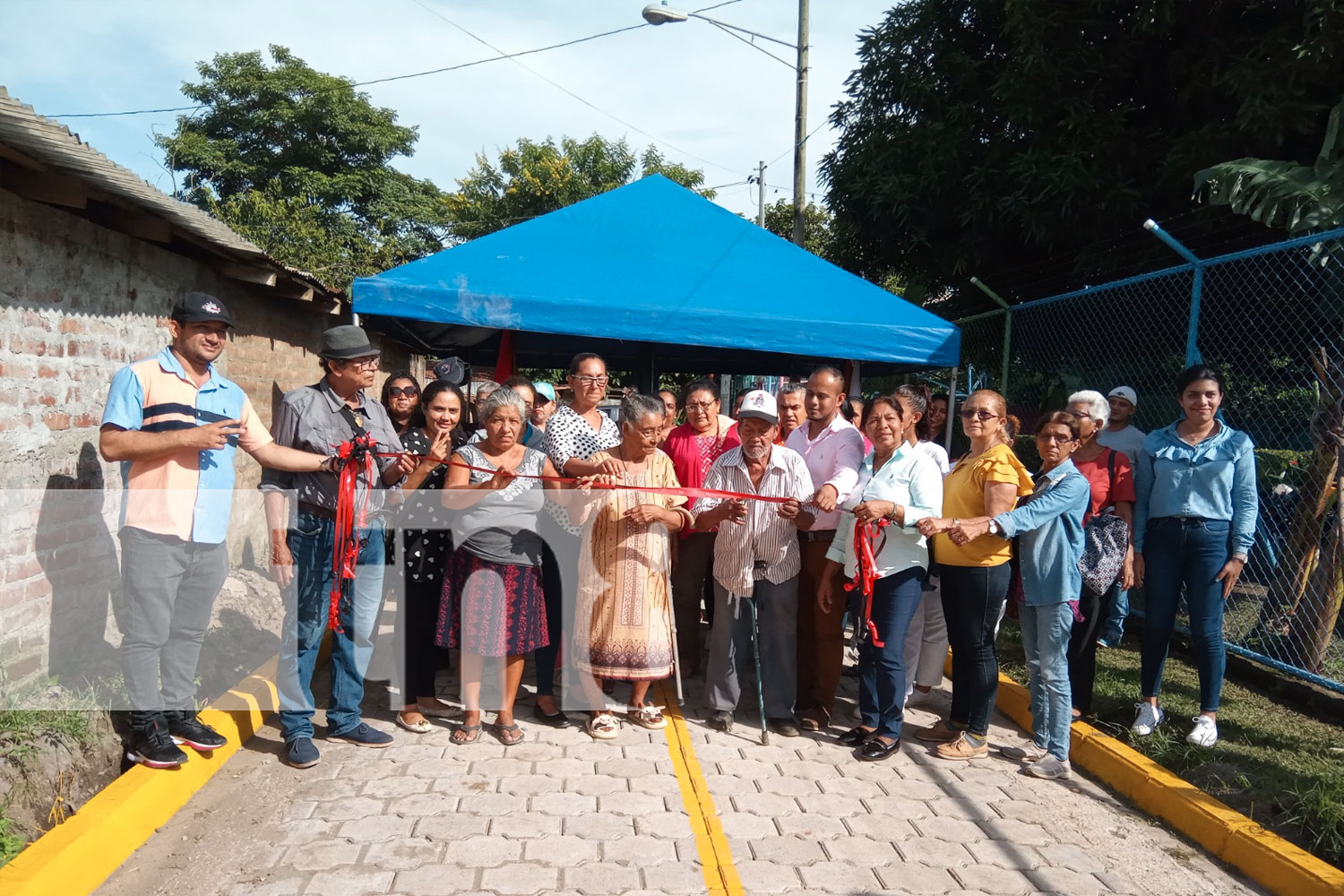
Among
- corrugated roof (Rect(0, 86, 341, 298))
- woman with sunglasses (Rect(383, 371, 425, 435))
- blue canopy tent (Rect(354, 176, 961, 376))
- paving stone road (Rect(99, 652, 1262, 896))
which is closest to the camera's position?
paving stone road (Rect(99, 652, 1262, 896))

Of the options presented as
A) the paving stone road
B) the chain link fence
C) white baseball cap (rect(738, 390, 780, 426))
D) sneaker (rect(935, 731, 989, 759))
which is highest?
the chain link fence

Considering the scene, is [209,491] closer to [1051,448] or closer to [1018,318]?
[1051,448]

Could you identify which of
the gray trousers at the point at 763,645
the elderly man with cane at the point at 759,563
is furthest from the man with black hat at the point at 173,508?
the gray trousers at the point at 763,645

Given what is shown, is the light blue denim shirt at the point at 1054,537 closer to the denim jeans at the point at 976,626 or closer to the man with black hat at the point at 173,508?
the denim jeans at the point at 976,626

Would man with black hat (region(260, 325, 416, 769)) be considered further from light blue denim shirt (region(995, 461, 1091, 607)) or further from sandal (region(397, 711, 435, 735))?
light blue denim shirt (region(995, 461, 1091, 607))

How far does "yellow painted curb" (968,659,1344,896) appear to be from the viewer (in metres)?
3.42

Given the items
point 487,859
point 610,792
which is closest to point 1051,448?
point 610,792

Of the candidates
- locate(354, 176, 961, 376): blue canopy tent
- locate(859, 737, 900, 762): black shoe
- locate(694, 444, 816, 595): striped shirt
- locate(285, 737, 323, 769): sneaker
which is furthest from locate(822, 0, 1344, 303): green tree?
locate(285, 737, 323, 769): sneaker

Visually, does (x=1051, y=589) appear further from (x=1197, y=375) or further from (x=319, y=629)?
(x=319, y=629)

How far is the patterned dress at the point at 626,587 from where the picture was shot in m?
4.83

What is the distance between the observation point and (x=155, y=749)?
3832 mm

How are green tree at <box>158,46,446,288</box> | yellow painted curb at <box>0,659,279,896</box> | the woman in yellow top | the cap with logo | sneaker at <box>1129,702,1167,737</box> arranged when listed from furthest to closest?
green tree at <box>158,46,446,288</box>, sneaker at <box>1129,702,1167,737</box>, the woman in yellow top, the cap with logo, yellow painted curb at <box>0,659,279,896</box>

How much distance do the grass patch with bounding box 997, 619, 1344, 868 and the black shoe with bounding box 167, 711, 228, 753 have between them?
442 centimetres

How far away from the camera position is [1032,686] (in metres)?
4.64
